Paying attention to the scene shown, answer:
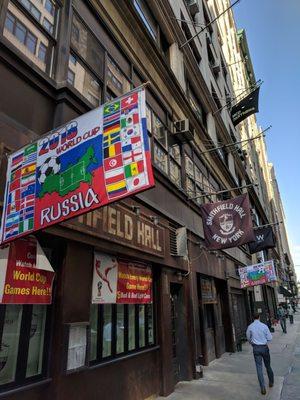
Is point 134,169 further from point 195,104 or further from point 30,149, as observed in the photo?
point 195,104

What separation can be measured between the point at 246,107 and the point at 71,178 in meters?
16.9

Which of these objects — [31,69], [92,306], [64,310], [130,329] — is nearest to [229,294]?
[130,329]

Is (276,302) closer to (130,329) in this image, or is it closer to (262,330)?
(262,330)

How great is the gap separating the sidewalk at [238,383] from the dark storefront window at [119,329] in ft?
5.51

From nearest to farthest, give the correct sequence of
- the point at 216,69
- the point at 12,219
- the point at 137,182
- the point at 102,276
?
the point at 137,182, the point at 12,219, the point at 102,276, the point at 216,69

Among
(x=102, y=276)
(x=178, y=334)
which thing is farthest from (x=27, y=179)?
(x=178, y=334)

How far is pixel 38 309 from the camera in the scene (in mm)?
5461

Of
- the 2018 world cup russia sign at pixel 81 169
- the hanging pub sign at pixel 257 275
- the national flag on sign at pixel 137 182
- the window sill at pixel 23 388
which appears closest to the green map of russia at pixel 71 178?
the 2018 world cup russia sign at pixel 81 169

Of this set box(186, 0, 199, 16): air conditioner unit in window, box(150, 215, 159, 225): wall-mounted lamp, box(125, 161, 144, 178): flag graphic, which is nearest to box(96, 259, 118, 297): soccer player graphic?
box(150, 215, 159, 225): wall-mounted lamp

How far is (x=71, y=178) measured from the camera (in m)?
4.04

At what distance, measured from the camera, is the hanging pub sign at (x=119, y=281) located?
22.7ft

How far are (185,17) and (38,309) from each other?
16707 millimetres

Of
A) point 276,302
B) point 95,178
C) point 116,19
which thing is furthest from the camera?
point 276,302

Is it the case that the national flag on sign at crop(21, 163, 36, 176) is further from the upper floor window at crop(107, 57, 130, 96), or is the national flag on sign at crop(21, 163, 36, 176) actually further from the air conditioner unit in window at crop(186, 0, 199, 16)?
the air conditioner unit in window at crop(186, 0, 199, 16)
